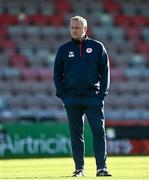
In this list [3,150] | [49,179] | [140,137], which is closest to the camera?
[49,179]

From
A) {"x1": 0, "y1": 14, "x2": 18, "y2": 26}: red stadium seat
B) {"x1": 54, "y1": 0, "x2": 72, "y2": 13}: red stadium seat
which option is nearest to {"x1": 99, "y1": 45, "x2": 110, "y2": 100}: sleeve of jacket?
{"x1": 0, "y1": 14, "x2": 18, "y2": 26}: red stadium seat

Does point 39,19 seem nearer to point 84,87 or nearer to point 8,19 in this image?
point 8,19

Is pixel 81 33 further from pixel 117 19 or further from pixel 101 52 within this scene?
pixel 117 19

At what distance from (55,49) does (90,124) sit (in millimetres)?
17349

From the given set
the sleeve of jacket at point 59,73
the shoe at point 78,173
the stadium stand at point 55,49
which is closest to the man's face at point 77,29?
the sleeve of jacket at point 59,73

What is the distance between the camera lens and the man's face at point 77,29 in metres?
9.97

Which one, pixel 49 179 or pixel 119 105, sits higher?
pixel 49 179

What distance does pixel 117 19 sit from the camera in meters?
28.5

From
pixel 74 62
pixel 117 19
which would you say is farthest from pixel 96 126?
pixel 117 19

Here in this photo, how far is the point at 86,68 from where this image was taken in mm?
10133

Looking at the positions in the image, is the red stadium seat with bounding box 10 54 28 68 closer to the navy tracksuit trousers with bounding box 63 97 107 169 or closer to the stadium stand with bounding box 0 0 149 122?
the stadium stand with bounding box 0 0 149 122

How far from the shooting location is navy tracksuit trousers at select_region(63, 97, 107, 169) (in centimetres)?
1008

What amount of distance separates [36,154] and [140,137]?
309 centimetres

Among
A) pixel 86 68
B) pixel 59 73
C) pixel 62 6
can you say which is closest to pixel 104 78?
pixel 86 68
